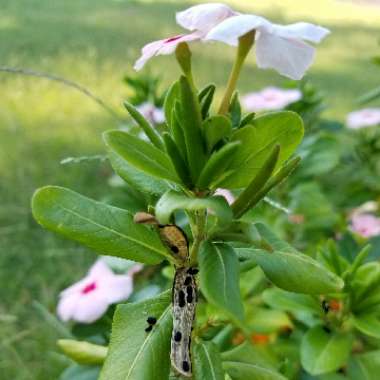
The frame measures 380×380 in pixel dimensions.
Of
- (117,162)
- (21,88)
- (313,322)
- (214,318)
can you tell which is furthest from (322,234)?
(21,88)

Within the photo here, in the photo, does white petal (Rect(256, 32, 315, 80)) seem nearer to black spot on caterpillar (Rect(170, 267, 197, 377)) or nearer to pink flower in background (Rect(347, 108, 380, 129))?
black spot on caterpillar (Rect(170, 267, 197, 377))

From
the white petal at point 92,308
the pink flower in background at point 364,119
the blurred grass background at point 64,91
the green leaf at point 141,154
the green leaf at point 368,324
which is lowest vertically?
the blurred grass background at point 64,91

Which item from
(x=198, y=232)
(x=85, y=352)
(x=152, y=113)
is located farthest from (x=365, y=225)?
(x=198, y=232)

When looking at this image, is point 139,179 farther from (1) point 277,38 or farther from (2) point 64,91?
(2) point 64,91

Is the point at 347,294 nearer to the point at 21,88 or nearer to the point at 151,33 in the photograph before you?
the point at 21,88

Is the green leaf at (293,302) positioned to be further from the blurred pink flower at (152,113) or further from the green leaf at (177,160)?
the blurred pink flower at (152,113)

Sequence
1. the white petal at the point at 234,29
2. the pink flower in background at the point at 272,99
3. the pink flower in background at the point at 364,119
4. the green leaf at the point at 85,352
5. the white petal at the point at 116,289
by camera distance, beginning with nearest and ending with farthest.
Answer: the white petal at the point at 234,29 → the green leaf at the point at 85,352 → the white petal at the point at 116,289 → the pink flower in background at the point at 272,99 → the pink flower in background at the point at 364,119

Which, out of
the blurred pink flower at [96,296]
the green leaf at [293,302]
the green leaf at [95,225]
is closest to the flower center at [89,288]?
the blurred pink flower at [96,296]

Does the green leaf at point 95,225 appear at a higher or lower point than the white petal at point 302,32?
lower
